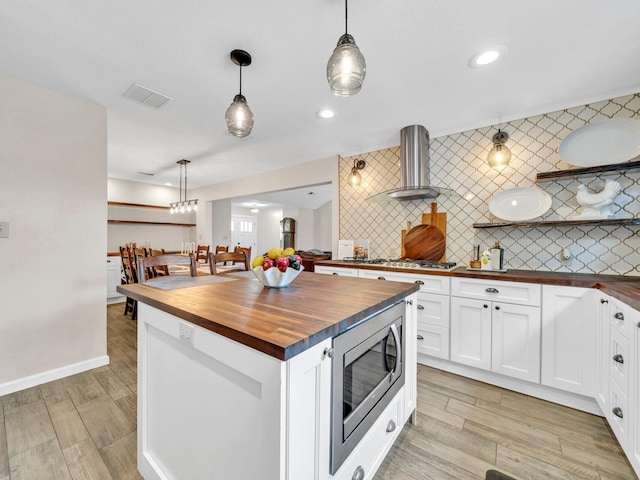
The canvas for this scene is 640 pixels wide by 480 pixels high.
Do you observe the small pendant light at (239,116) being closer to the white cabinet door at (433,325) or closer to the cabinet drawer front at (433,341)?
the white cabinet door at (433,325)

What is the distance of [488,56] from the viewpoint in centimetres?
178

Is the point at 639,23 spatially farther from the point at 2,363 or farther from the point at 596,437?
the point at 2,363

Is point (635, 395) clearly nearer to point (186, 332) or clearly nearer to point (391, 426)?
point (391, 426)

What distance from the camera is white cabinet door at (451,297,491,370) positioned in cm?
223

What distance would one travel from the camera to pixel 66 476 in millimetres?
1348

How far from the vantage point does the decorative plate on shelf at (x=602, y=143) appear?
2043 mm

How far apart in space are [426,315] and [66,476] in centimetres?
260

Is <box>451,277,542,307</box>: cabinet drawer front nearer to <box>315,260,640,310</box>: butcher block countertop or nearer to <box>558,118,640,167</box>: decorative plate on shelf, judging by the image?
<box>315,260,640,310</box>: butcher block countertop

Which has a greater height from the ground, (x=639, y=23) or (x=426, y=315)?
(x=639, y=23)

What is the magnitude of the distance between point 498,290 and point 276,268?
6.07ft

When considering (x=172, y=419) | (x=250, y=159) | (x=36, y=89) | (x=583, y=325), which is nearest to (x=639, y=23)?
(x=583, y=325)

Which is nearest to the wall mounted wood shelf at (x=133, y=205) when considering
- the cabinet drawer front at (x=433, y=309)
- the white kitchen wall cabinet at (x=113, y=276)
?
the white kitchen wall cabinet at (x=113, y=276)

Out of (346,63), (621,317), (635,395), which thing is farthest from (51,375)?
(621,317)

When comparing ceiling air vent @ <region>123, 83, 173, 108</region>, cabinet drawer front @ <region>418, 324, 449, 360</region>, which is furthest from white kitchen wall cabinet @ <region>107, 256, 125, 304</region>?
cabinet drawer front @ <region>418, 324, 449, 360</region>
